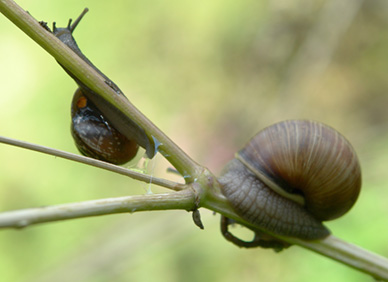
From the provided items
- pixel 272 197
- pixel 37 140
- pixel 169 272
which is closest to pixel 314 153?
pixel 272 197

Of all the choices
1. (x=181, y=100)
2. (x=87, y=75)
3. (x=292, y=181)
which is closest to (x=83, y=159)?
(x=87, y=75)

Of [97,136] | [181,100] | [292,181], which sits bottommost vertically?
[181,100]

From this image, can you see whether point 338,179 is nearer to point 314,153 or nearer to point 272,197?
point 314,153

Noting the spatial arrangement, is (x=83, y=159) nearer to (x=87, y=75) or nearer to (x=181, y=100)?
(x=87, y=75)

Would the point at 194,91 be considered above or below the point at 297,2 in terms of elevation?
below

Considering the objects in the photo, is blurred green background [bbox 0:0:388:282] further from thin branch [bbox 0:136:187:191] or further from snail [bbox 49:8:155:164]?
thin branch [bbox 0:136:187:191]

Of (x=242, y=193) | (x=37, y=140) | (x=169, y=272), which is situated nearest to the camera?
(x=242, y=193)
